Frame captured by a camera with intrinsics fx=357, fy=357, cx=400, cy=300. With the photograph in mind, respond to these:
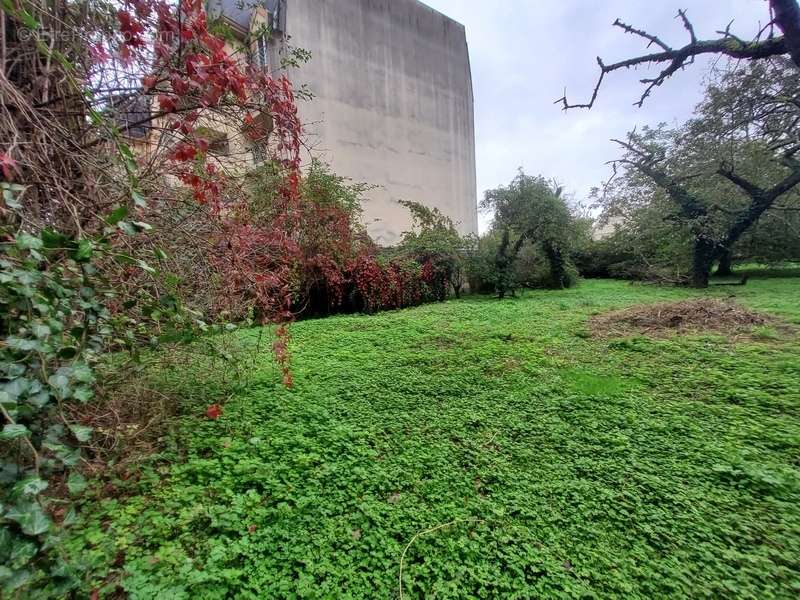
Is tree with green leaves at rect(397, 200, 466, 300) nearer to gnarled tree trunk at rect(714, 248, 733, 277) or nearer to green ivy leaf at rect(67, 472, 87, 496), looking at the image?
green ivy leaf at rect(67, 472, 87, 496)

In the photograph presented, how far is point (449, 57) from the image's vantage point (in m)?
13.1

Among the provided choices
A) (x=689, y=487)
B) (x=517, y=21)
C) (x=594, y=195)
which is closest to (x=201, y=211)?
(x=689, y=487)

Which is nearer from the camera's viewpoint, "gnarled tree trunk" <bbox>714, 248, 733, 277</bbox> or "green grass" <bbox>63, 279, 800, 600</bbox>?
"green grass" <bbox>63, 279, 800, 600</bbox>

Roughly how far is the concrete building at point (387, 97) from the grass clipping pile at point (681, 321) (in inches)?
262

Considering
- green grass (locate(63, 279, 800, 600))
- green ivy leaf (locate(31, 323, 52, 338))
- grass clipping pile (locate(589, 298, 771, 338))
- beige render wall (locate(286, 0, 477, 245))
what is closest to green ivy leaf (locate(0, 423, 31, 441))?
green ivy leaf (locate(31, 323, 52, 338))

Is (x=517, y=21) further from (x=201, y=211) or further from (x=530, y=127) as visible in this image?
(x=201, y=211)

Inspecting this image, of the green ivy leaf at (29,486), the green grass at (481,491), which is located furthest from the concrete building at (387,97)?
the green ivy leaf at (29,486)

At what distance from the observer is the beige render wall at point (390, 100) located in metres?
9.73

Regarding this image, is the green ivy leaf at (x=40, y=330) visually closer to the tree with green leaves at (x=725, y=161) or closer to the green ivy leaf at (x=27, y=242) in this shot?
the green ivy leaf at (x=27, y=242)

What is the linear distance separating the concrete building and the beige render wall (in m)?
0.03

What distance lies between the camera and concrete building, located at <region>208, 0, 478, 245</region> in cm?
955

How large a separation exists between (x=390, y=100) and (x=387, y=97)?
0.14 m

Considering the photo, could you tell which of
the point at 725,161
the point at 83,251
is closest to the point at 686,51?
the point at 725,161

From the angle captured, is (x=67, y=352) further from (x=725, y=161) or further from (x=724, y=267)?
(x=724, y=267)
